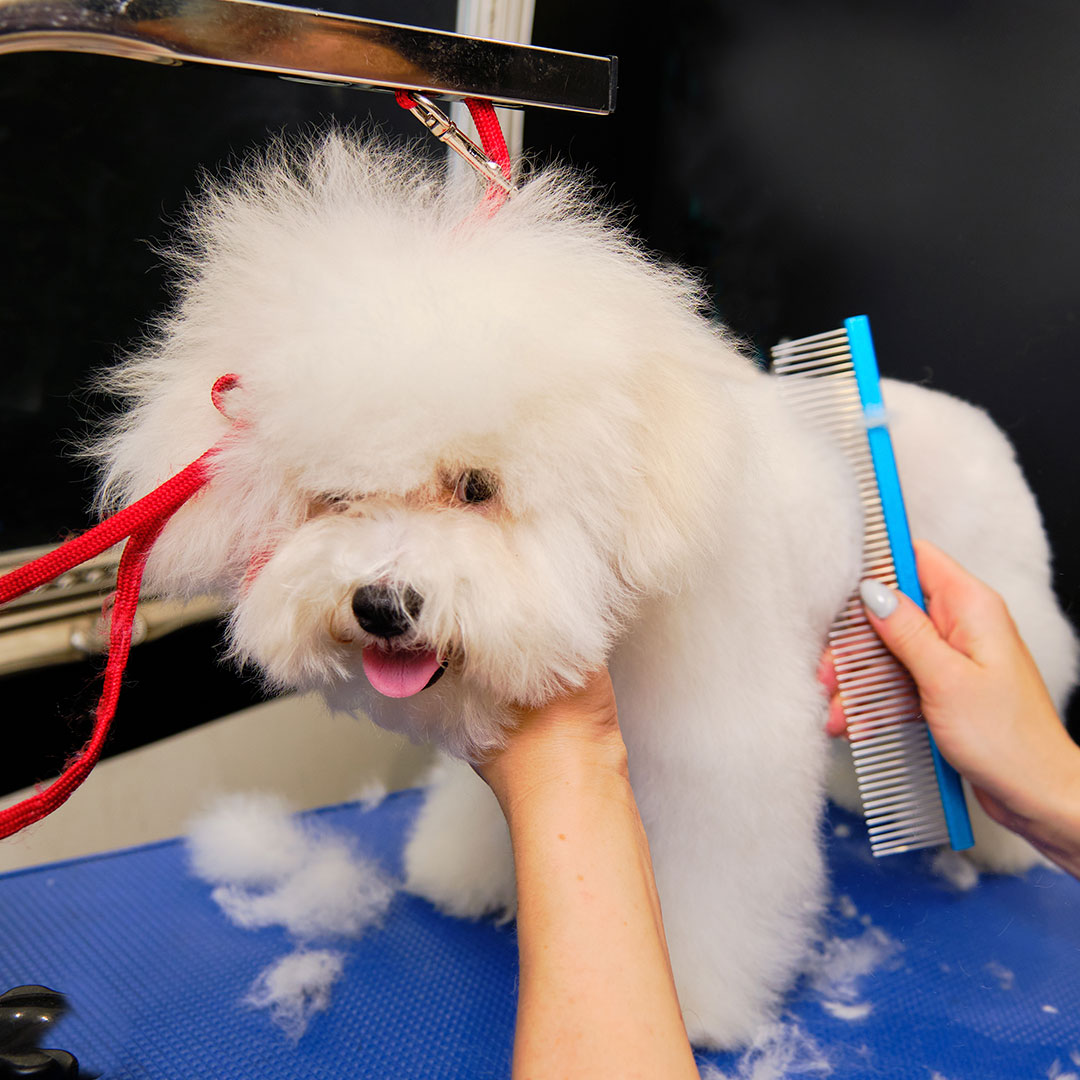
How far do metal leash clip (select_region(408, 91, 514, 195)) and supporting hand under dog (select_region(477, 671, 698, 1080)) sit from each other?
45 cm

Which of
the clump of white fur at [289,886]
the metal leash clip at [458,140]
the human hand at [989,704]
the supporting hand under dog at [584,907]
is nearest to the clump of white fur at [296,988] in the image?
the clump of white fur at [289,886]

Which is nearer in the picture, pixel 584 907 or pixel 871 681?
pixel 584 907

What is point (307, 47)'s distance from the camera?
1.96 feet

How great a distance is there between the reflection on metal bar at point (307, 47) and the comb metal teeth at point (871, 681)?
52cm

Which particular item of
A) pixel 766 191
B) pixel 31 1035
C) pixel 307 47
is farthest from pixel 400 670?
pixel 766 191

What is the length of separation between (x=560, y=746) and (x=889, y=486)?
1.98 feet

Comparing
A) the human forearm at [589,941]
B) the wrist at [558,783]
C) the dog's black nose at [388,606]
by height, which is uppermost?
the dog's black nose at [388,606]

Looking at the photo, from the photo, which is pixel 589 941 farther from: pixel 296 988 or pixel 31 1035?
pixel 31 1035

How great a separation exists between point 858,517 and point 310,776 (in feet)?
4.18

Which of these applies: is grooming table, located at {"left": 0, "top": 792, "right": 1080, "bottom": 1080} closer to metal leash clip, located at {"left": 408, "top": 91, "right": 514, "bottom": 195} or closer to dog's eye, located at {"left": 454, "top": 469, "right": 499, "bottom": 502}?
dog's eye, located at {"left": 454, "top": 469, "right": 499, "bottom": 502}

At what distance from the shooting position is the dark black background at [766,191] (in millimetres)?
1188

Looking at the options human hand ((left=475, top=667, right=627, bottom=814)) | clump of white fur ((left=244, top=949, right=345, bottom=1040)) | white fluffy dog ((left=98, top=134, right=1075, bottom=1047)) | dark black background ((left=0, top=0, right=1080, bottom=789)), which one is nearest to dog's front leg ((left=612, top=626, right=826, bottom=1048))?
white fluffy dog ((left=98, top=134, right=1075, bottom=1047))

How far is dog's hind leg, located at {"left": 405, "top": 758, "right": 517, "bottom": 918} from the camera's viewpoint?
3.54 feet

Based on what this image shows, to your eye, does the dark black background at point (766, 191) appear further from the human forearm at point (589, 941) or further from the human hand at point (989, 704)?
the human forearm at point (589, 941)
